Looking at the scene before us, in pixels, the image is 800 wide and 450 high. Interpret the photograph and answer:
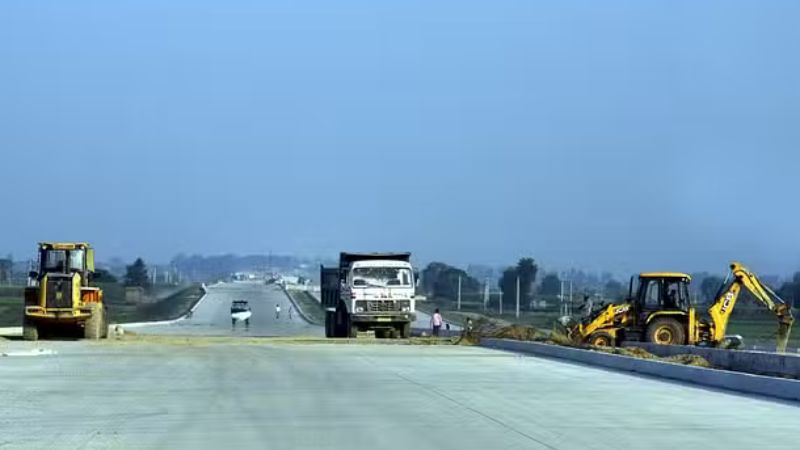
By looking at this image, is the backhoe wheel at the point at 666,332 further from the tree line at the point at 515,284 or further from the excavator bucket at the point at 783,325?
the tree line at the point at 515,284

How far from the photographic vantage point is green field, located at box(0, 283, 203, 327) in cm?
8600

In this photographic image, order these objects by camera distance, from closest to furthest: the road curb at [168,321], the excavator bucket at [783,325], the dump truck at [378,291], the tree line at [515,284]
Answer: the excavator bucket at [783,325]
the dump truck at [378,291]
the road curb at [168,321]
the tree line at [515,284]

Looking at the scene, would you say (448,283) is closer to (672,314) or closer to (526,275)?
(526,275)

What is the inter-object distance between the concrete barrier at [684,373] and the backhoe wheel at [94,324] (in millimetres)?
15178

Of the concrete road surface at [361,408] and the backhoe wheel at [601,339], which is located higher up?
the backhoe wheel at [601,339]

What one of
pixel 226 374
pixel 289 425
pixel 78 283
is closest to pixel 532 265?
pixel 78 283

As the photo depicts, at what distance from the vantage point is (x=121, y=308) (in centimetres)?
10712

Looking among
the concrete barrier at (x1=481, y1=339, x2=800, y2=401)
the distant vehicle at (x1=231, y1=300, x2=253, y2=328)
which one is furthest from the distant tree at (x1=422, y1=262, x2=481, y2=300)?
the concrete barrier at (x1=481, y1=339, x2=800, y2=401)

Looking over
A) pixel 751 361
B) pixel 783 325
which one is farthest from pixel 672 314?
pixel 751 361

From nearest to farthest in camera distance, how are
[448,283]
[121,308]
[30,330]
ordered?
1. [30,330]
2. [121,308]
3. [448,283]

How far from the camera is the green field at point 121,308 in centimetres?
8600

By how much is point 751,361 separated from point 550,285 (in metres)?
156

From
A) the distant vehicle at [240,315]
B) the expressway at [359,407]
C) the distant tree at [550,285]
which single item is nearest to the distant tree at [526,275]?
the distant tree at [550,285]

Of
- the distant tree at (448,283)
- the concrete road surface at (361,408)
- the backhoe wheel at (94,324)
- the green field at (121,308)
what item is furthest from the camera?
the distant tree at (448,283)
